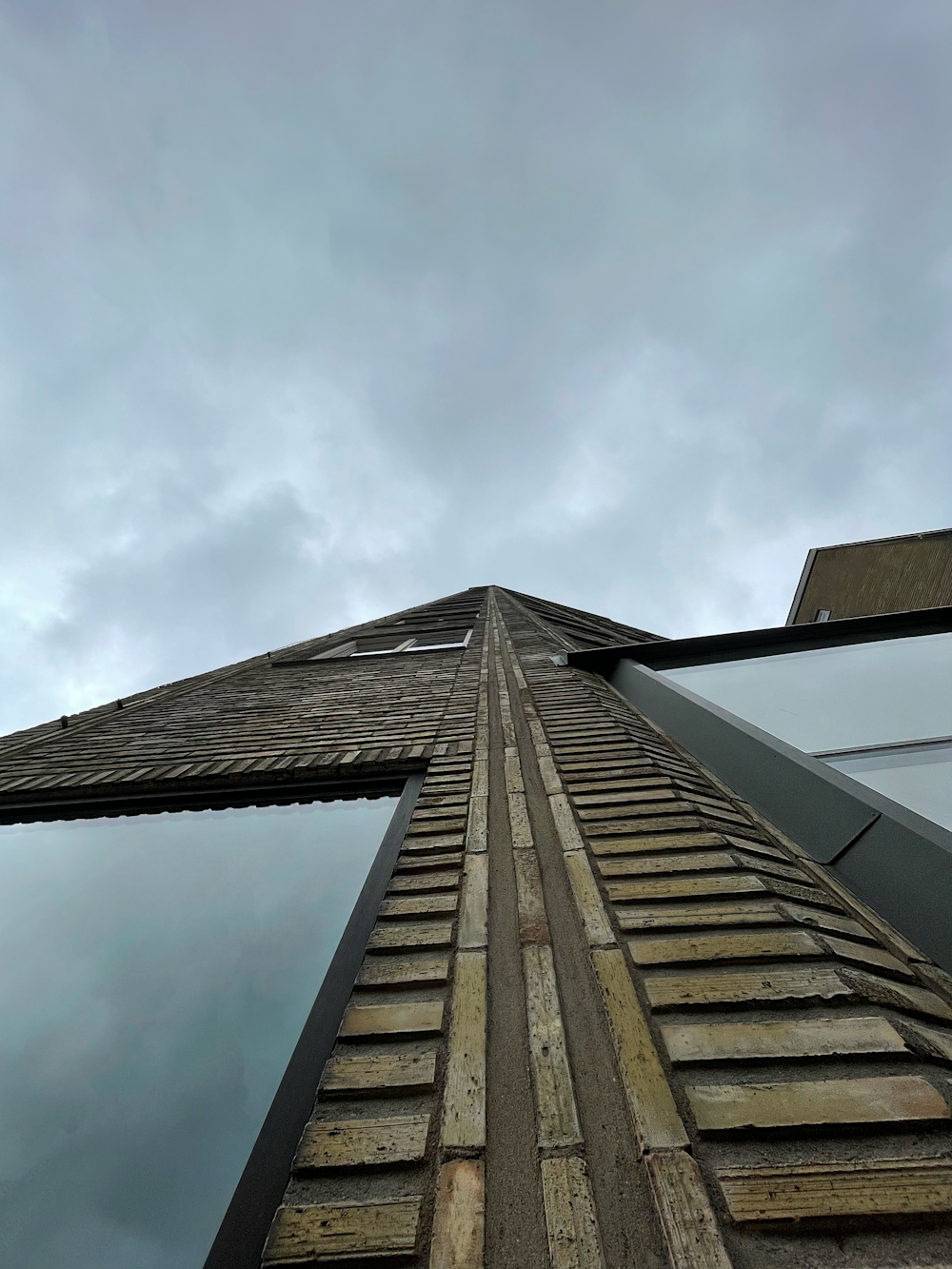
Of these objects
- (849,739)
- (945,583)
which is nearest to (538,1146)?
(849,739)

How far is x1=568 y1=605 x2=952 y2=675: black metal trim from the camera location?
12.9 ft

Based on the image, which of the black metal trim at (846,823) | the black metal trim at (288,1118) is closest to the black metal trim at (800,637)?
the black metal trim at (846,823)

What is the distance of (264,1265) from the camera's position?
0.92m

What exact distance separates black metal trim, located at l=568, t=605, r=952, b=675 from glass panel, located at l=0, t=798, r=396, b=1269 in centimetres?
248

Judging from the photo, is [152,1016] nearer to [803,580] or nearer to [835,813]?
[835,813]

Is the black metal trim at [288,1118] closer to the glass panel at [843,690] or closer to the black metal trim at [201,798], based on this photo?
the black metal trim at [201,798]

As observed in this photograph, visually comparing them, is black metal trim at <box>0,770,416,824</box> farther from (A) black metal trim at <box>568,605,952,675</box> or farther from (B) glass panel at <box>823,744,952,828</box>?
(A) black metal trim at <box>568,605,952,675</box>

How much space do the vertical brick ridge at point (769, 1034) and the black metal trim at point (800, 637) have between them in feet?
6.88

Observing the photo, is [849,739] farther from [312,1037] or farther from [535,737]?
[312,1037]

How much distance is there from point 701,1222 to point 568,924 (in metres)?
0.71

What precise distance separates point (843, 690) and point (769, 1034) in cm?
253

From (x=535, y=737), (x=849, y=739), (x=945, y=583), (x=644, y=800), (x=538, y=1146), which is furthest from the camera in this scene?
(x=945, y=583)

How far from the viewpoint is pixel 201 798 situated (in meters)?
2.96

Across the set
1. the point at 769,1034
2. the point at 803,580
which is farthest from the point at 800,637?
the point at 803,580
